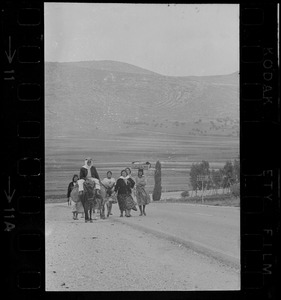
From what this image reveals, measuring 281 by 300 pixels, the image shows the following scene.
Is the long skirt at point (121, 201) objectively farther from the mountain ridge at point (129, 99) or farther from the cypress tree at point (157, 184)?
the mountain ridge at point (129, 99)

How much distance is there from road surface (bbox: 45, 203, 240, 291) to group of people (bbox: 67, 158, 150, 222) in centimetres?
3

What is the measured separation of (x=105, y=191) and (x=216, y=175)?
0.32 metres

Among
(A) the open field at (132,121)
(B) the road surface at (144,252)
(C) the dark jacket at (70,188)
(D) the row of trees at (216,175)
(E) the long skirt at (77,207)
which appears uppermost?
(A) the open field at (132,121)

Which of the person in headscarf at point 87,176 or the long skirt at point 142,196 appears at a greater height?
the person in headscarf at point 87,176

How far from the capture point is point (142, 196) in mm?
1608

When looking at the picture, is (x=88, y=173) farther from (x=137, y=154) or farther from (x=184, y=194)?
(x=184, y=194)

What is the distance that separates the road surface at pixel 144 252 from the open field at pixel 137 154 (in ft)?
0.26

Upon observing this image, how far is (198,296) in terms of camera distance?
1572 mm
